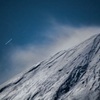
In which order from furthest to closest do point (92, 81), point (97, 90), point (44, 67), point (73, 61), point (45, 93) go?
point (44, 67) → point (73, 61) → point (45, 93) → point (92, 81) → point (97, 90)

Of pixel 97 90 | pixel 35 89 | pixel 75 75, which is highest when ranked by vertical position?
pixel 35 89

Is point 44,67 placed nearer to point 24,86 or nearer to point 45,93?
point 24,86

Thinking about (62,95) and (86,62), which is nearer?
(62,95)

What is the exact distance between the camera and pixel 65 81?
58.1ft

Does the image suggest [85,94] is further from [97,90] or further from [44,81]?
[44,81]

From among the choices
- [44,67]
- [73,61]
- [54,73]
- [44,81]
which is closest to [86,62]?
[73,61]

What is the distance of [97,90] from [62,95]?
3.36 meters

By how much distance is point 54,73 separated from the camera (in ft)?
68.7

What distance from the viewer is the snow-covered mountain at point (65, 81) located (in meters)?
15.2

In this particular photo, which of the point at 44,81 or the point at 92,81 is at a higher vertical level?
the point at 44,81

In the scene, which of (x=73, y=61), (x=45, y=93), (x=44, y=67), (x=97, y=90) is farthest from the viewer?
(x=44, y=67)

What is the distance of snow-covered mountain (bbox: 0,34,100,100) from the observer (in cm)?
1522

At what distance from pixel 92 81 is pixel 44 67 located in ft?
34.6

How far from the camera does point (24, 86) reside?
861 inches
